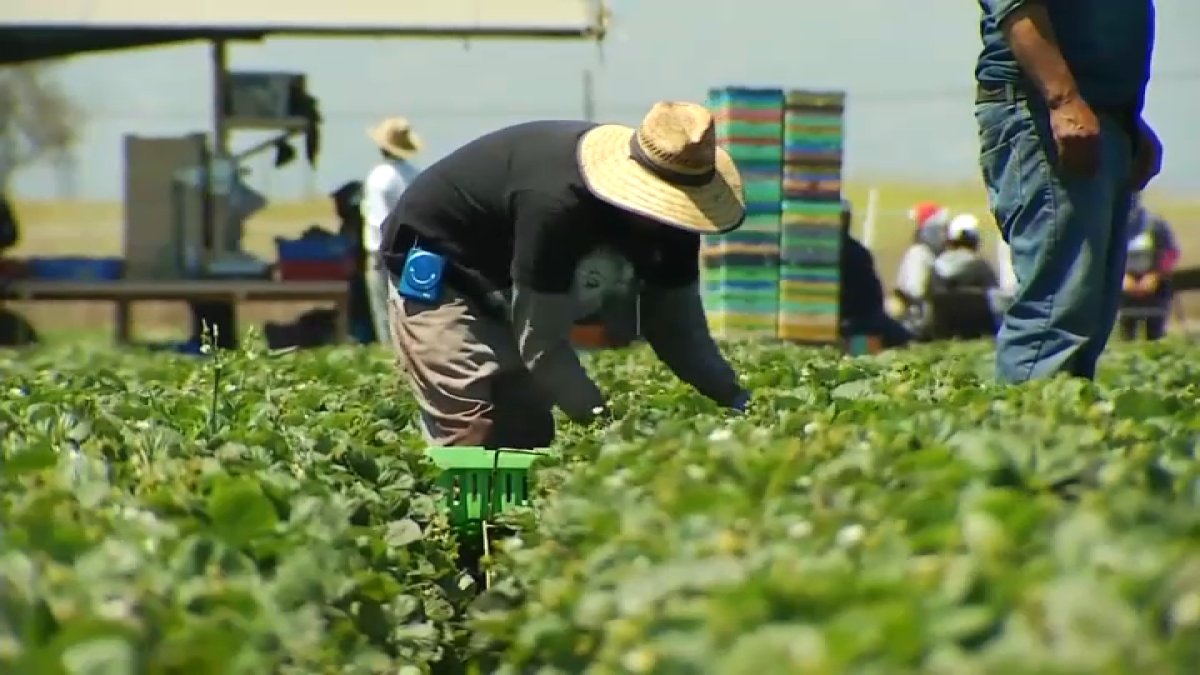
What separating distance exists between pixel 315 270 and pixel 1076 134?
11.8m

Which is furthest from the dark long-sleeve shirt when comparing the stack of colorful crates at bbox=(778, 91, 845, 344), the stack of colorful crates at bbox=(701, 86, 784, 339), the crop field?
the stack of colorful crates at bbox=(778, 91, 845, 344)

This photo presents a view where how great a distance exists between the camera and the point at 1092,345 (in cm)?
571

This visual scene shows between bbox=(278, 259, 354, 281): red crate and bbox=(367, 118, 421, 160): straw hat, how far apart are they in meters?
2.97

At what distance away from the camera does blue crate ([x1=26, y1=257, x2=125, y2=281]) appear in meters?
17.0

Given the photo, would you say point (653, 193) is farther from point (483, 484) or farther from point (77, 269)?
point (77, 269)

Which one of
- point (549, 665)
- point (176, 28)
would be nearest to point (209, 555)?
point (549, 665)

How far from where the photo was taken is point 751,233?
15.2 meters

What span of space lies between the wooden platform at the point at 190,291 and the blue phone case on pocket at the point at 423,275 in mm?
10243

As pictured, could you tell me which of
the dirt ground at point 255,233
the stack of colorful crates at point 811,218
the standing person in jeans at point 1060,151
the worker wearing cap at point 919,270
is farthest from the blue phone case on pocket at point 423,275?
Answer: the dirt ground at point 255,233

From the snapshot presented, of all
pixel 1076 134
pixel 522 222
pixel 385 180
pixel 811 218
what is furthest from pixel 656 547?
pixel 811 218

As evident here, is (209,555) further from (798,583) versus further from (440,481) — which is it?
(440,481)

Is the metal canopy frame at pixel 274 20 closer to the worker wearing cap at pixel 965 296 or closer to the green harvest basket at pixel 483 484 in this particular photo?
the worker wearing cap at pixel 965 296

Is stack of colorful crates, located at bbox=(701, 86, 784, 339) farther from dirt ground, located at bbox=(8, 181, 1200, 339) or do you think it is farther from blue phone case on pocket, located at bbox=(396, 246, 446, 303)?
dirt ground, located at bbox=(8, 181, 1200, 339)

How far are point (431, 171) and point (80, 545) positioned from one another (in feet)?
10.8
